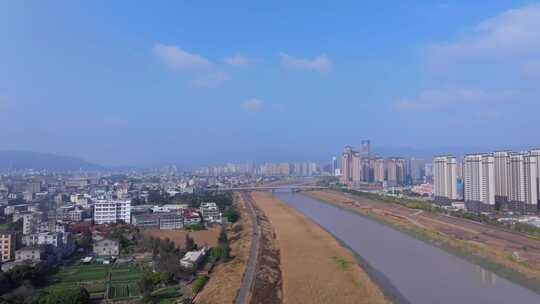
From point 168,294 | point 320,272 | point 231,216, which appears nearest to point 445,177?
point 231,216

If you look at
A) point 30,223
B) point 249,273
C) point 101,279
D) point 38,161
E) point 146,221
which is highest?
point 38,161

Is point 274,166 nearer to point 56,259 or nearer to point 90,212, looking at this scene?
point 90,212

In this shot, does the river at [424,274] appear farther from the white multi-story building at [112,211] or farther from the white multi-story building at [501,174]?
the white multi-story building at [112,211]

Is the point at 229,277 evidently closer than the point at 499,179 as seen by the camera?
Yes

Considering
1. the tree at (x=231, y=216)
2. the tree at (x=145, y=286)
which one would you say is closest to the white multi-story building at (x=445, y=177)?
the tree at (x=231, y=216)

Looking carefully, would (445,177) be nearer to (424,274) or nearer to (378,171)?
(424,274)

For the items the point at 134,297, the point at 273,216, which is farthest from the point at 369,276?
the point at 273,216
